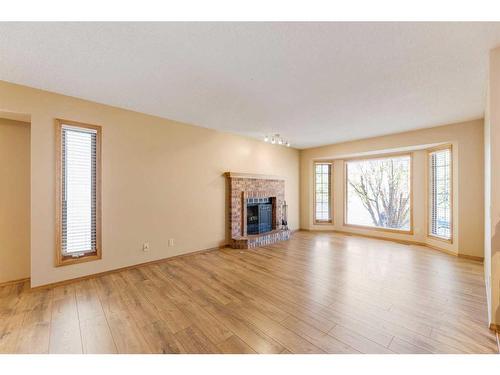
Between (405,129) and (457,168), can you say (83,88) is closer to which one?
(405,129)

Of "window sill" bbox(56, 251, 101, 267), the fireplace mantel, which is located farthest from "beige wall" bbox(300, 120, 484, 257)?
"window sill" bbox(56, 251, 101, 267)

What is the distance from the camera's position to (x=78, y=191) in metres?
2.93

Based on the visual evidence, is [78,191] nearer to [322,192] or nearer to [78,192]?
[78,192]

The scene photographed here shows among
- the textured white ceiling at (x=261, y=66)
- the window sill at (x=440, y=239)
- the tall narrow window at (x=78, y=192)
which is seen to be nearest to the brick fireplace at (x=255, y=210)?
the textured white ceiling at (x=261, y=66)

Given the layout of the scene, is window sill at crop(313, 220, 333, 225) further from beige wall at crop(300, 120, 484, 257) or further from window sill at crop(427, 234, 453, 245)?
window sill at crop(427, 234, 453, 245)

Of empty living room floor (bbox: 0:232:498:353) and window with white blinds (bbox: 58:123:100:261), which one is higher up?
window with white blinds (bbox: 58:123:100:261)

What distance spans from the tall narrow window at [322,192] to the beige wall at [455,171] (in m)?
0.38

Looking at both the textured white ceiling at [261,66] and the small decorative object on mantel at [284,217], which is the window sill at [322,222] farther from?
the textured white ceiling at [261,66]

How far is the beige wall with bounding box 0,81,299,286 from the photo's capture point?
264cm

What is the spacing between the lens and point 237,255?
4.04 meters

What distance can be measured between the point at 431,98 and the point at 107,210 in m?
4.91

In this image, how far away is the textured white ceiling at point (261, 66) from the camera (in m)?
1.65

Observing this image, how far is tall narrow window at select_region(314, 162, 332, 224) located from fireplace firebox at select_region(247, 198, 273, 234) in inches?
67.9
